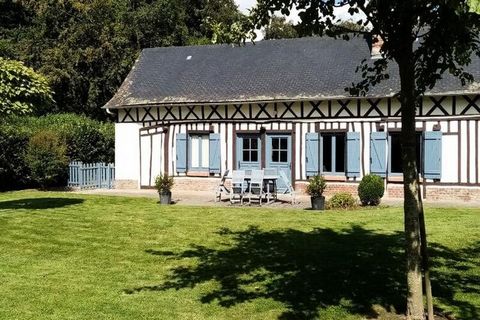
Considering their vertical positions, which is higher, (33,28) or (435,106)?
(33,28)

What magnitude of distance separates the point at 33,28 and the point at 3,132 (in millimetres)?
13961

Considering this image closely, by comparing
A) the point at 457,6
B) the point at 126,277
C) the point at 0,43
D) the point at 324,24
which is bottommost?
the point at 126,277

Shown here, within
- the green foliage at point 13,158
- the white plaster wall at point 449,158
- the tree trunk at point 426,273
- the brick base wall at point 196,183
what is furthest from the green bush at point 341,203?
the green foliage at point 13,158

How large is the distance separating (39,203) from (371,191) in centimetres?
885

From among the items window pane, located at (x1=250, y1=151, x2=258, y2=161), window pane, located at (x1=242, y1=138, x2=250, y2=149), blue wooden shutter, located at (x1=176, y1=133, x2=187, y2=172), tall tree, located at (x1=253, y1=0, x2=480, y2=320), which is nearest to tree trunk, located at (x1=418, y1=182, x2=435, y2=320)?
tall tree, located at (x1=253, y1=0, x2=480, y2=320)

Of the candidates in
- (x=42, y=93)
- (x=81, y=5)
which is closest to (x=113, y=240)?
(x=42, y=93)

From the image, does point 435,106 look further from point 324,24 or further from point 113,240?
point 324,24

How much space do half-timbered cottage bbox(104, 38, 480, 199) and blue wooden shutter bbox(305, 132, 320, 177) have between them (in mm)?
32

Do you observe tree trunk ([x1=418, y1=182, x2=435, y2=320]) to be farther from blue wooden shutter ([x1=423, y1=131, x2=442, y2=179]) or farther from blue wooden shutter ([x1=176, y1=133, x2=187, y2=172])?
blue wooden shutter ([x1=176, y1=133, x2=187, y2=172])

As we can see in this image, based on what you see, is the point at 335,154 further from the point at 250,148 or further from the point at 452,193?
the point at 452,193

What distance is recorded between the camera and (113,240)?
945cm

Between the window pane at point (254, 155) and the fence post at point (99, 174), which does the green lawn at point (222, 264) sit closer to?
the window pane at point (254, 155)

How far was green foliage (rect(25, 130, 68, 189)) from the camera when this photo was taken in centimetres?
1931

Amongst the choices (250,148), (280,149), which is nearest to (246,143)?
(250,148)
